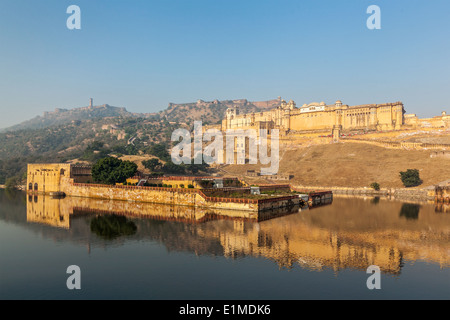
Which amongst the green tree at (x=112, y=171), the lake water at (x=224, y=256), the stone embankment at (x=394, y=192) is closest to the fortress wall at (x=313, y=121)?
the stone embankment at (x=394, y=192)

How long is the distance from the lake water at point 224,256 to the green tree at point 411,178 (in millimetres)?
29282

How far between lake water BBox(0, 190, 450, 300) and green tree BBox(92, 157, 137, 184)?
71.8 ft

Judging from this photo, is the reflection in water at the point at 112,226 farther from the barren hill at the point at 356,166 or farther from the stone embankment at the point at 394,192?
the barren hill at the point at 356,166

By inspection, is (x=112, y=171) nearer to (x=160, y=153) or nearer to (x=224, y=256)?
(x=224, y=256)

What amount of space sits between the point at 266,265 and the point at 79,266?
1342 centimetres

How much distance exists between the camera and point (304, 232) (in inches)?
1275

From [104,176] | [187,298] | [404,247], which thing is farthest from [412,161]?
[187,298]

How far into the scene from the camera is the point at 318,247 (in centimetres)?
2662

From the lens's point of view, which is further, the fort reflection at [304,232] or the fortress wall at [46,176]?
the fortress wall at [46,176]

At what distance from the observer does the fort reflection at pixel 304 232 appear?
24.2 meters

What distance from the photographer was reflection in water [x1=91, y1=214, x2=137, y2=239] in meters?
33.1

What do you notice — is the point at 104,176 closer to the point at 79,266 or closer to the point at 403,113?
the point at 79,266

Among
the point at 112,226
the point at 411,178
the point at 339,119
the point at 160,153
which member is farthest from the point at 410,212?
the point at 339,119
